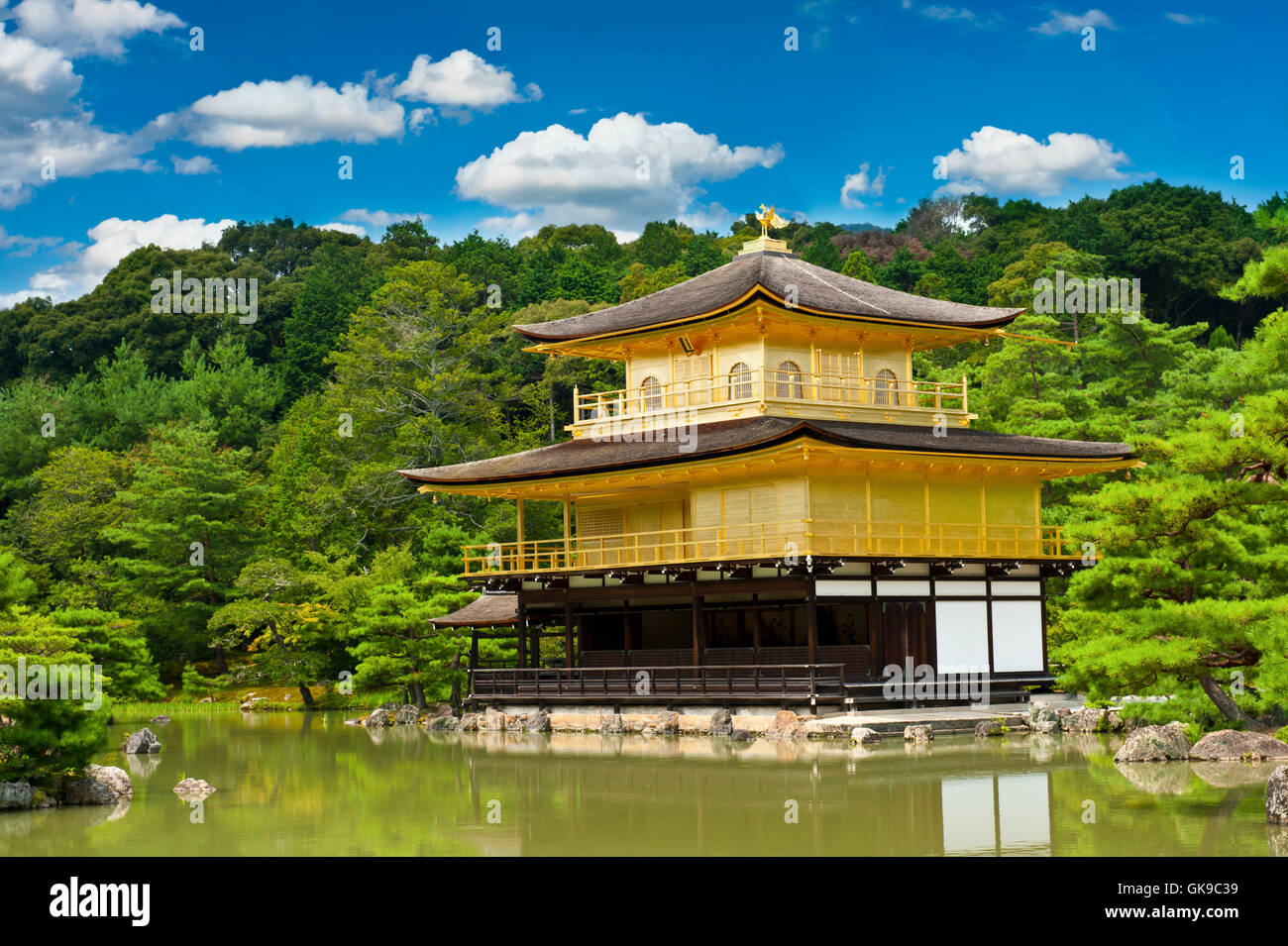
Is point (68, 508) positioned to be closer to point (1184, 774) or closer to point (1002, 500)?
point (1002, 500)

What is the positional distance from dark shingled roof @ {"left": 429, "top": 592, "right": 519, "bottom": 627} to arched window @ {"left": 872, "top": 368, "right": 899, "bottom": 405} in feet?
34.7

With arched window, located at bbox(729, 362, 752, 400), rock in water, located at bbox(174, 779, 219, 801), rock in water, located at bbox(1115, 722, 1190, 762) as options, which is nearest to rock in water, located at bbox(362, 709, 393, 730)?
arched window, located at bbox(729, 362, 752, 400)

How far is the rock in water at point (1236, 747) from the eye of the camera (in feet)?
70.1

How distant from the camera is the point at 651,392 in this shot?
123 ft

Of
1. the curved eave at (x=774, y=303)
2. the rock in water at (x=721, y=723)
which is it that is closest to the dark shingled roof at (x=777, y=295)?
the curved eave at (x=774, y=303)

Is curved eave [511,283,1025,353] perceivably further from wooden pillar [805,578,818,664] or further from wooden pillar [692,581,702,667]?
wooden pillar [805,578,818,664]

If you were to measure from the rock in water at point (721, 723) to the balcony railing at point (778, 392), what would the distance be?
7564 millimetres

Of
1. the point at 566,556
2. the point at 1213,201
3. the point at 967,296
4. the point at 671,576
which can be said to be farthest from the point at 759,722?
the point at 1213,201

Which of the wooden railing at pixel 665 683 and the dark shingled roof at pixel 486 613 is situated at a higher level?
the dark shingled roof at pixel 486 613

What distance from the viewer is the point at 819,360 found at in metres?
35.3

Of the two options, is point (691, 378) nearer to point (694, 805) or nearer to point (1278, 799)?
point (694, 805)

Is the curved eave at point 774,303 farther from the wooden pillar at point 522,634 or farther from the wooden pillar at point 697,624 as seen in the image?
the wooden pillar at point 522,634

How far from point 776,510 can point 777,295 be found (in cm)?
508

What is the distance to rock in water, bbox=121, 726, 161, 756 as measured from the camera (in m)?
30.5
